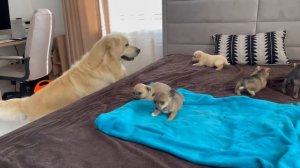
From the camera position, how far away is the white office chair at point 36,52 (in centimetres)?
267

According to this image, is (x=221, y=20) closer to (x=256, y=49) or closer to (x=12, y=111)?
(x=256, y=49)

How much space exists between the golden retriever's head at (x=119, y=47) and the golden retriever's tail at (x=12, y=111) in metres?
0.71

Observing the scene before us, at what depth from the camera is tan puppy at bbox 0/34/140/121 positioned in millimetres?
1788

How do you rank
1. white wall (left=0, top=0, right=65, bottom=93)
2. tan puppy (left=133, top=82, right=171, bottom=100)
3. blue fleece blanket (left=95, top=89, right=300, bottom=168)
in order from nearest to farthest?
1. blue fleece blanket (left=95, top=89, right=300, bottom=168)
2. tan puppy (left=133, top=82, right=171, bottom=100)
3. white wall (left=0, top=0, right=65, bottom=93)

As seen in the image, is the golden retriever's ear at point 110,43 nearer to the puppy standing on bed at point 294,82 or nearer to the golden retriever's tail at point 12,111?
the golden retriever's tail at point 12,111

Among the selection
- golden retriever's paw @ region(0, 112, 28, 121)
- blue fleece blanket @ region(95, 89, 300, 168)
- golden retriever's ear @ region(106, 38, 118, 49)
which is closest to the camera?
blue fleece blanket @ region(95, 89, 300, 168)

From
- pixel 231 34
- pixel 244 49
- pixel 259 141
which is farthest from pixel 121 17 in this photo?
pixel 259 141

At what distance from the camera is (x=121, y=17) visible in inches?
136

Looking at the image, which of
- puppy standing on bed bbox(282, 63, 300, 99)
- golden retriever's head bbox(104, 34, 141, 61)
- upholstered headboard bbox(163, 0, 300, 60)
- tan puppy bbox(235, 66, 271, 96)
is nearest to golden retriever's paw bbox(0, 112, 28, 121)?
golden retriever's head bbox(104, 34, 141, 61)

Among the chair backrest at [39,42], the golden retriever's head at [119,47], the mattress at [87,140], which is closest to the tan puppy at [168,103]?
the mattress at [87,140]

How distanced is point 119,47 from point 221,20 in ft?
4.10

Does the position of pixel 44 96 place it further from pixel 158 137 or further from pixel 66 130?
pixel 158 137

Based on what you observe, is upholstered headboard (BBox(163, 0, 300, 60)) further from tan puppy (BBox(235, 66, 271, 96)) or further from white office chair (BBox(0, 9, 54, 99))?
white office chair (BBox(0, 9, 54, 99))

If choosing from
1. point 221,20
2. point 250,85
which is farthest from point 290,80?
point 221,20
